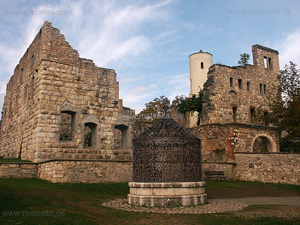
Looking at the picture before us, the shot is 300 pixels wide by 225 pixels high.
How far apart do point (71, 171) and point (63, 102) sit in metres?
4.66

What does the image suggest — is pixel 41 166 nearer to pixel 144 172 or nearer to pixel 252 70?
pixel 144 172

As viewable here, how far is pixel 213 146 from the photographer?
22.4m

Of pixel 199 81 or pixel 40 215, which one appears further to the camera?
A: pixel 199 81

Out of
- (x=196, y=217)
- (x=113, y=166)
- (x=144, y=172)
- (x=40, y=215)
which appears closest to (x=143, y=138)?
(x=144, y=172)

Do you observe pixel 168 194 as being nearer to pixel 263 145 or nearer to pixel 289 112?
pixel 289 112

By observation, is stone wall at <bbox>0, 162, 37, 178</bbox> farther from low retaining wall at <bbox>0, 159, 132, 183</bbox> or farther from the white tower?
the white tower

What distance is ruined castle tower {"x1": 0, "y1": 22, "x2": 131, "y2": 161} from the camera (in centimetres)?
1521

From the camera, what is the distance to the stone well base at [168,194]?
8328 mm

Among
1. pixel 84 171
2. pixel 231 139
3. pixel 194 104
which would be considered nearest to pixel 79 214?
pixel 84 171

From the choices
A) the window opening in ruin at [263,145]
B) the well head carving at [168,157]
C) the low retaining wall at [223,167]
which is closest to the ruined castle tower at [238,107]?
the window opening in ruin at [263,145]

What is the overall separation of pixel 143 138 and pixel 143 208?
224 cm

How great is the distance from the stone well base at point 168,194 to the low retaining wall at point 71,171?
203 inches

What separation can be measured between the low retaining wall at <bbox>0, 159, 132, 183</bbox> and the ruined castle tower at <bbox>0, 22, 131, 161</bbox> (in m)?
1.13

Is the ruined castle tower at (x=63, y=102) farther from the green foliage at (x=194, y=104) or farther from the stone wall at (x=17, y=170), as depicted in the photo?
the green foliage at (x=194, y=104)
